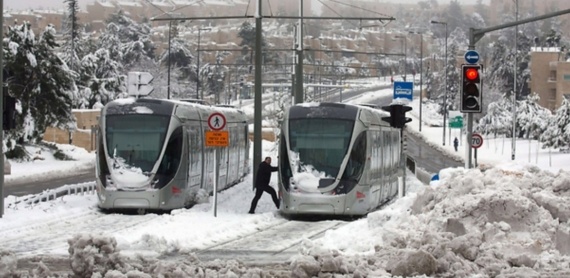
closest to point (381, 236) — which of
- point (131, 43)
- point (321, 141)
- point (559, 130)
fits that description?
point (321, 141)

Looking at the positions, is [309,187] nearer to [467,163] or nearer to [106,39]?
[467,163]

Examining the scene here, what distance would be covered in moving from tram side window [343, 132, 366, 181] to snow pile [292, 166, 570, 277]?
3.47 meters

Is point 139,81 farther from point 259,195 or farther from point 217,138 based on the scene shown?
point 217,138

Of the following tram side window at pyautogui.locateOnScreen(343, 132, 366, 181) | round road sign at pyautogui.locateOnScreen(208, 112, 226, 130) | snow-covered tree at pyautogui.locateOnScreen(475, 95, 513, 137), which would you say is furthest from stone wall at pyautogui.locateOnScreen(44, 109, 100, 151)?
round road sign at pyautogui.locateOnScreen(208, 112, 226, 130)

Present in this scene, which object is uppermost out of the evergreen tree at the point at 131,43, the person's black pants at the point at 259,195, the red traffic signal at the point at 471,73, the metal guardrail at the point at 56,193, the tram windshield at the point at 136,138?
the evergreen tree at the point at 131,43

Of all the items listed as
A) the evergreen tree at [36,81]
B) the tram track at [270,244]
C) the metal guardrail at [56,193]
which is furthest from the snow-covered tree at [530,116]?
the tram track at [270,244]

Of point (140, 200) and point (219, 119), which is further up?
point (219, 119)

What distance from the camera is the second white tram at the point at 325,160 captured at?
2670 cm

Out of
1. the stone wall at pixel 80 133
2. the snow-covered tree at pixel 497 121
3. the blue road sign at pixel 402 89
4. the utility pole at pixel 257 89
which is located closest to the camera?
the utility pole at pixel 257 89

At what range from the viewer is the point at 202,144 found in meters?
31.0

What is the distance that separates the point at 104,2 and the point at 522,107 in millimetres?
89721

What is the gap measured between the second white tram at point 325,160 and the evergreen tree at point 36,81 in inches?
1354

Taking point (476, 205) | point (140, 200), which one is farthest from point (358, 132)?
point (476, 205)

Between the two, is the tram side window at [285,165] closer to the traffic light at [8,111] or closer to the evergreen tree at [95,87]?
the traffic light at [8,111]
